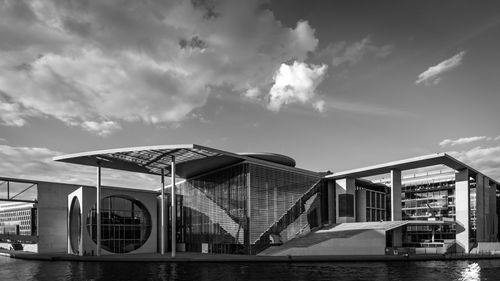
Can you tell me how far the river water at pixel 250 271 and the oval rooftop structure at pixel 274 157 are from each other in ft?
58.2

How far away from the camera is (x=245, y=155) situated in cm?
5891

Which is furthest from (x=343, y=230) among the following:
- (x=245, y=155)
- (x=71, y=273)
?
(x=71, y=273)

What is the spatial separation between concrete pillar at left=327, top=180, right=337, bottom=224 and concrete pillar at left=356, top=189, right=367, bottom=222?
4682 millimetres

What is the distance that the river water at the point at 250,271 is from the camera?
115ft

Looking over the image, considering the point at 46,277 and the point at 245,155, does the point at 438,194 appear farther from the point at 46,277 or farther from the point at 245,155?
the point at 46,277

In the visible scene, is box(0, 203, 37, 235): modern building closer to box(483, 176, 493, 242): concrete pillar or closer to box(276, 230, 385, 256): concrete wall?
box(276, 230, 385, 256): concrete wall

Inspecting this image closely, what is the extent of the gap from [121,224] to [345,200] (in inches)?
1326

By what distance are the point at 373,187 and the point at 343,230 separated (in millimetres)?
18558

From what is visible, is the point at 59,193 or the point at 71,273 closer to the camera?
the point at 71,273

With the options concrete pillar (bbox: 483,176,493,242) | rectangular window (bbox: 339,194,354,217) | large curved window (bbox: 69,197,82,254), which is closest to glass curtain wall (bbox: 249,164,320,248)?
A: rectangular window (bbox: 339,194,354,217)

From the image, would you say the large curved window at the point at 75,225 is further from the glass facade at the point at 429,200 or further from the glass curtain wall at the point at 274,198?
the glass facade at the point at 429,200

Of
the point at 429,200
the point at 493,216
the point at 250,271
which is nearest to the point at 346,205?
the point at 493,216

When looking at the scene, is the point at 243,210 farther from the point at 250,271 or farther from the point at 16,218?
the point at 16,218

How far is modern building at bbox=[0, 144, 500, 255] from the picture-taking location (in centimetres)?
5591
